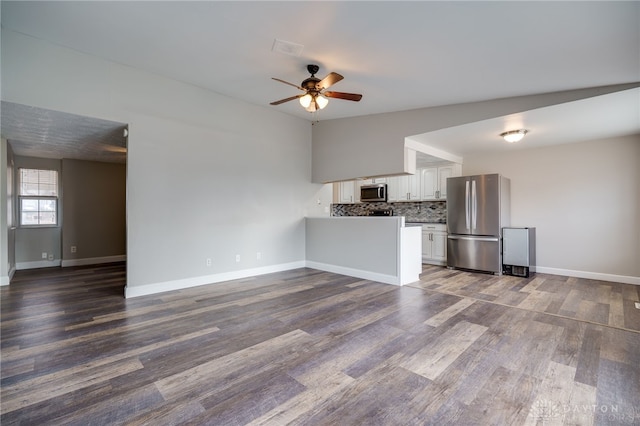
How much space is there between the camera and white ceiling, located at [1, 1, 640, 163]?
86.9 inches

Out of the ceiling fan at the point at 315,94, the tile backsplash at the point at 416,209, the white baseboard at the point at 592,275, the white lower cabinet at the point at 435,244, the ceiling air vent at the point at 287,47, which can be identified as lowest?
the white baseboard at the point at 592,275

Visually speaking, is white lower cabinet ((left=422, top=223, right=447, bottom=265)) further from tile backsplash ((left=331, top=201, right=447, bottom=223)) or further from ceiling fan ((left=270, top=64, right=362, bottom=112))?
ceiling fan ((left=270, top=64, right=362, bottom=112))

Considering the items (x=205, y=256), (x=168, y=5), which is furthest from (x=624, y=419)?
(x=205, y=256)

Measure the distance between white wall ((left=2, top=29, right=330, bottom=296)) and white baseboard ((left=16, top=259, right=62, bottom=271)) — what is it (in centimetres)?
399

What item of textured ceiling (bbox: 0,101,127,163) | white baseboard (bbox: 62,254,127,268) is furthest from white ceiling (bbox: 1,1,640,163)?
white baseboard (bbox: 62,254,127,268)

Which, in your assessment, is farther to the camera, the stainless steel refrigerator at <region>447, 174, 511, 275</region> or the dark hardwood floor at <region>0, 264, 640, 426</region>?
the stainless steel refrigerator at <region>447, 174, 511, 275</region>

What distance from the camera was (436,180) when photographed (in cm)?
653

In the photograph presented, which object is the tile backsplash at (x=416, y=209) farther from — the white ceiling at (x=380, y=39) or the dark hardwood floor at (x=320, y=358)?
the white ceiling at (x=380, y=39)

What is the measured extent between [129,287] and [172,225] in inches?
38.2

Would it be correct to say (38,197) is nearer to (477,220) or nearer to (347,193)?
(347,193)

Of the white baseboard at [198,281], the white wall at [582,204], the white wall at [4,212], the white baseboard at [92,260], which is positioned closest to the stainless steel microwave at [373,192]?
the white wall at [582,204]

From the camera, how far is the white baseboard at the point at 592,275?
461cm

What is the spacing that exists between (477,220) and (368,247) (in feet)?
7.73

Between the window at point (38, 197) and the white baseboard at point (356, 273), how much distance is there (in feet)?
18.7
